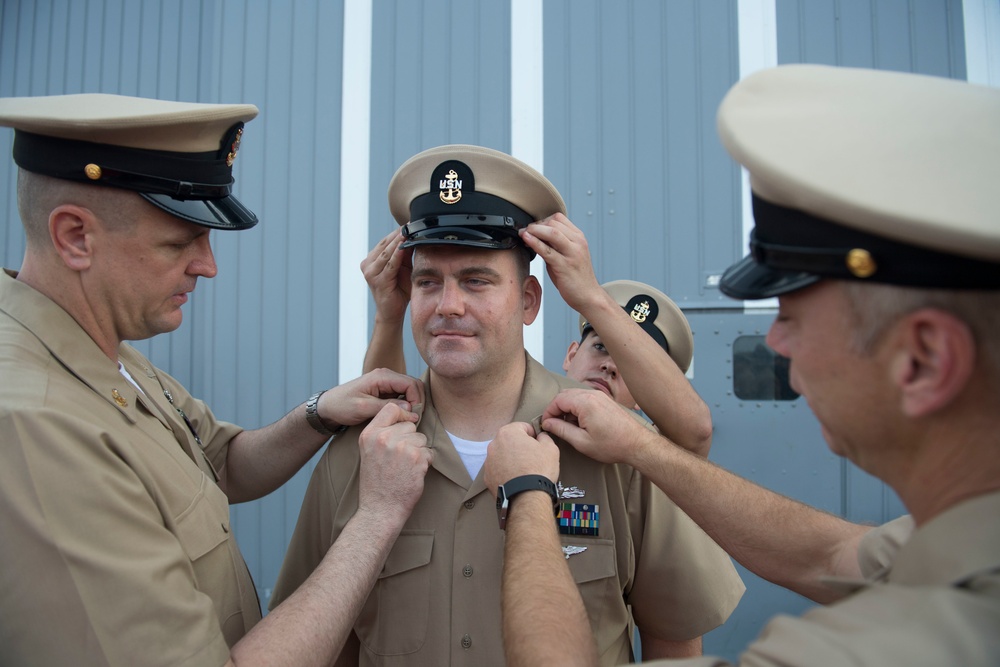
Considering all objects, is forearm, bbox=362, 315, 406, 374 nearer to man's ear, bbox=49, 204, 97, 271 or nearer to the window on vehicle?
A: man's ear, bbox=49, 204, 97, 271

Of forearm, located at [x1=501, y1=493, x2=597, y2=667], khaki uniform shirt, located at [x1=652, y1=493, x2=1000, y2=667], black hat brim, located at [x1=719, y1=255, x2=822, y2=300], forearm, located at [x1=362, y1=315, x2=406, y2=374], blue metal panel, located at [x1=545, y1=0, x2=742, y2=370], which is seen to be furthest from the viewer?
blue metal panel, located at [x1=545, y1=0, x2=742, y2=370]

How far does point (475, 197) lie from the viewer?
7.39 ft

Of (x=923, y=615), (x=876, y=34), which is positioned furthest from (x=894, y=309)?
(x=876, y=34)

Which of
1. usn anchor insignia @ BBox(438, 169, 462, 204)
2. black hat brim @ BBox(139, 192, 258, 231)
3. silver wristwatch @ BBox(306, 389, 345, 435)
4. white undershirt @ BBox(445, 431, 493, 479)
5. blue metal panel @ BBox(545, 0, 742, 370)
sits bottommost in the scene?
white undershirt @ BBox(445, 431, 493, 479)

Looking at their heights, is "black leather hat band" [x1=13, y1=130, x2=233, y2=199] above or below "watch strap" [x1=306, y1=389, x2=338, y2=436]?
above

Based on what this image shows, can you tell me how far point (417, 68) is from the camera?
174 inches

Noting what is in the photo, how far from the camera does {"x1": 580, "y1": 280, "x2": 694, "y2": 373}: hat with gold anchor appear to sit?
10.6 feet

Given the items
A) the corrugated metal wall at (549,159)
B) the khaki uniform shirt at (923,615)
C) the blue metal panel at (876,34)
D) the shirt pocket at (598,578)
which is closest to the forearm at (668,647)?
the shirt pocket at (598,578)

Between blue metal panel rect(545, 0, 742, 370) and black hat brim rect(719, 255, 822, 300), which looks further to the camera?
blue metal panel rect(545, 0, 742, 370)

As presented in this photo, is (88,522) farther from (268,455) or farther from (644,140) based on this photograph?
(644,140)

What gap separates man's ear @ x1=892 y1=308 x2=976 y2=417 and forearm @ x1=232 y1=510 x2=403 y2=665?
4.06 feet

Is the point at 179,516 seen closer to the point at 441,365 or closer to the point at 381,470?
the point at 381,470

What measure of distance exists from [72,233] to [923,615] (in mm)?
1829

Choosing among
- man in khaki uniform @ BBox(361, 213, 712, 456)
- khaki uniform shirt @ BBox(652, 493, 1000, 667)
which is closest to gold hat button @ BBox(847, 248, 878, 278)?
khaki uniform shirt @ BBox(652, 493, 1000, 667)
